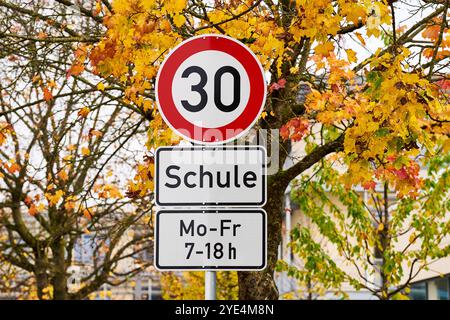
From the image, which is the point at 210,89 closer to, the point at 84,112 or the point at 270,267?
the point at 270,267

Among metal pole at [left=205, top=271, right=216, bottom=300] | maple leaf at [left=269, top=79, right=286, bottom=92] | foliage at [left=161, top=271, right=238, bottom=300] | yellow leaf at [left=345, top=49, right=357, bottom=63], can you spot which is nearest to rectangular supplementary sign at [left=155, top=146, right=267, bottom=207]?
metal pole at [left=205, top=271, right=216, bottom=300]

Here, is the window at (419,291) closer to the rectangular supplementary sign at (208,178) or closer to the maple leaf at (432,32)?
the maple leaf at (432,32)

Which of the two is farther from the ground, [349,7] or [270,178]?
[349,7]

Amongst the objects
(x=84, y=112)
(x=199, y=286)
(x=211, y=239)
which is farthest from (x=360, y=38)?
(x=199, y=286)

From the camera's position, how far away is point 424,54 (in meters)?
11.1

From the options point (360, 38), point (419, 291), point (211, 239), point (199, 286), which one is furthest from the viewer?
point (419, 291)

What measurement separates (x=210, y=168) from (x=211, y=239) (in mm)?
460

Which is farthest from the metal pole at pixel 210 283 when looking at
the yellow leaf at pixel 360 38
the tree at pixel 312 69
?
the yellow leaf at pixel 360 38

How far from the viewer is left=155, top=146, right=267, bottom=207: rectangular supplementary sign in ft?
21.0

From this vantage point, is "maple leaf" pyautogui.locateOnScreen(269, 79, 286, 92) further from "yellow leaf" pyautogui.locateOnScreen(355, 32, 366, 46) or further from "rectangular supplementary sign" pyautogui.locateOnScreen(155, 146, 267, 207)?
"rectangular supplementary sign" pyautogui.locateOnScreen(155, 146, 267, 207)

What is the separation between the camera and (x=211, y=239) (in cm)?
634
